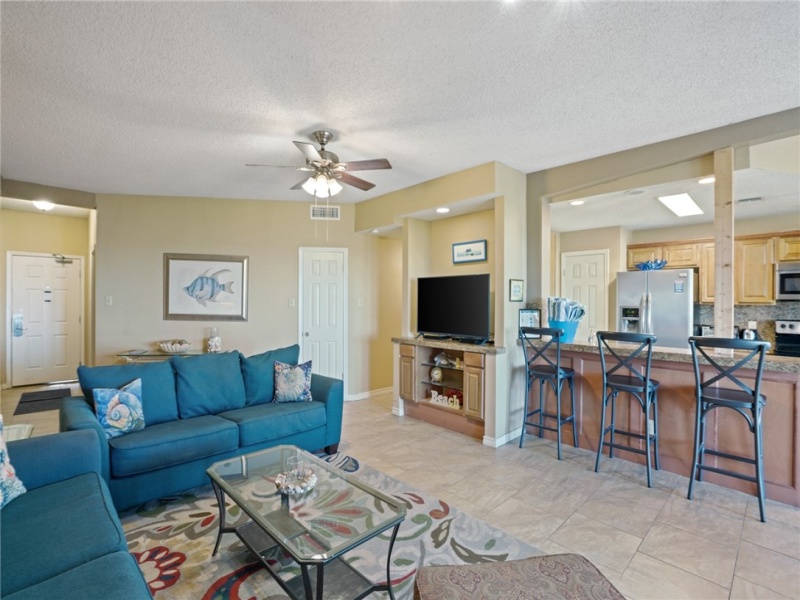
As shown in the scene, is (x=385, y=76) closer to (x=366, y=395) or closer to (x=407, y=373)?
(x=407, y=373)

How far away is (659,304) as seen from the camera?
16.8ft

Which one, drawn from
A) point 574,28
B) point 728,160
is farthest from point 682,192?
point 574,28

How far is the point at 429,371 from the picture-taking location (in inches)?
185

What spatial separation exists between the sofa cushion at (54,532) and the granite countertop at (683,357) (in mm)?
3498

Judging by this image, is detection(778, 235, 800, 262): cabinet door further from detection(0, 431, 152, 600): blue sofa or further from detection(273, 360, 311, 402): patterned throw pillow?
detection(0, 431, 152, 600): blue sofa

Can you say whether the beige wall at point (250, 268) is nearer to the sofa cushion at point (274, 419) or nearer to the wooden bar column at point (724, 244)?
the sofa cushion at point (274, 419)

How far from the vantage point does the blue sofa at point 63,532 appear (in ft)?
4.07

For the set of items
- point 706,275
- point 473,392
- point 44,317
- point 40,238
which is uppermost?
point 40,238

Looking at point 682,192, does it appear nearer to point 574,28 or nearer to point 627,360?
point 627,360

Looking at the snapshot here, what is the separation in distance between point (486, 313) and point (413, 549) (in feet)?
7.72

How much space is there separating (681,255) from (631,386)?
360cm

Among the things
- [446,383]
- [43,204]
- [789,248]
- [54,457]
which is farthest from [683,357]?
[43,204]

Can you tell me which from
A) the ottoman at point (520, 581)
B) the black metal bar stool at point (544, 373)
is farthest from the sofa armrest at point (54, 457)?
the black metal bar stool at point (544, 373)

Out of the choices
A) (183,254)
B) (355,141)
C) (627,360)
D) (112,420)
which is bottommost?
(112,420)
